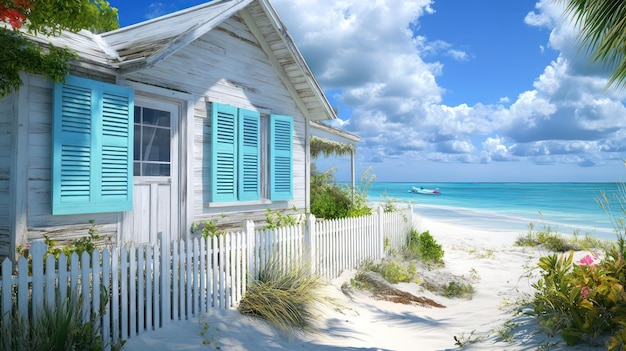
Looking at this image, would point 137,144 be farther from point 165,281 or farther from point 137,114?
point 165,281

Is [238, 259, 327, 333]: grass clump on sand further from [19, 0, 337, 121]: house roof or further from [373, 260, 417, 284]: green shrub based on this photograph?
[19, 0, 337, 121]: house roof

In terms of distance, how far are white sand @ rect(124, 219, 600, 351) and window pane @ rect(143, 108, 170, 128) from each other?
3102mm

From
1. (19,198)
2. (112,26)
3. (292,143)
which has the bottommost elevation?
(19,198)

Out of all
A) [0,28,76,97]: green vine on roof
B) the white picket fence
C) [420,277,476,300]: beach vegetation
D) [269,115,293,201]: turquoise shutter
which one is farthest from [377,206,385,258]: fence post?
[0,28,76,97]: green vine on roof

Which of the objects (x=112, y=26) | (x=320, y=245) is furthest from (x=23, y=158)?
(x=112, y=26)

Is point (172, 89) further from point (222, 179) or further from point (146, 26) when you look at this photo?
point (146, 26)

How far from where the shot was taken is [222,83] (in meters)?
7.50

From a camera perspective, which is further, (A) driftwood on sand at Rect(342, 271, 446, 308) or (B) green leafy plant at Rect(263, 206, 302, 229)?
(B) green leafy plant at Rect(263, 206, 302, 229)

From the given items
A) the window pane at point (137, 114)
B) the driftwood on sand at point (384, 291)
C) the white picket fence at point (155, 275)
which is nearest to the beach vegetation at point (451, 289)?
the driftwood on sand at point (384, 291)

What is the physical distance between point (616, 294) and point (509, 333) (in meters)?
1.24

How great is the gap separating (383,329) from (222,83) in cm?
496

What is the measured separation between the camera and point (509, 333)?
4.84 m

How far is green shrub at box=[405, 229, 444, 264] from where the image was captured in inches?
416

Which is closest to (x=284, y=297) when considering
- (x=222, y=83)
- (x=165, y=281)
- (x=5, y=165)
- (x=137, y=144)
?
(x=165, y=281)
